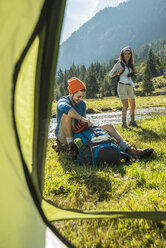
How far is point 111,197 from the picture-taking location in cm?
167

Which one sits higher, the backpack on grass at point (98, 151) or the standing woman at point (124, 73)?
the standing woman at point (124, 73)

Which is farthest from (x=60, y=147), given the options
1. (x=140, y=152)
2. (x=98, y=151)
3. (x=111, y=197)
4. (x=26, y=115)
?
(x=26, y=115)

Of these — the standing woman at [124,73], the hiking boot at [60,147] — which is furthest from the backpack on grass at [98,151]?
the standing woman at [124,73]

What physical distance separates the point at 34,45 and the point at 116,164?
1968mm

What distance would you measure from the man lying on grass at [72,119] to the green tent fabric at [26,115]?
160 centimetres

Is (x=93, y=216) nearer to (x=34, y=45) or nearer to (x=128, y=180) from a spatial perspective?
(x=128, y=180)

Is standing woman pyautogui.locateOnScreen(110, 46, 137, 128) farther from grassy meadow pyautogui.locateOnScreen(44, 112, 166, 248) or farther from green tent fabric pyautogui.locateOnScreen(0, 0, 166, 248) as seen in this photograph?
green tent fabric pyautogui.locateOnScreen(0, 0, 166, 248)

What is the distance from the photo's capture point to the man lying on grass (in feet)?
9.15

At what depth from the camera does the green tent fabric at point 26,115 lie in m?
0.89

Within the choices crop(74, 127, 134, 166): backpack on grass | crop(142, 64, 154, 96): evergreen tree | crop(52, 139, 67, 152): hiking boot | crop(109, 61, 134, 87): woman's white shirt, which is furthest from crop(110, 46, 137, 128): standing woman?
crop(142, 64, 154, 96): evergreen tree

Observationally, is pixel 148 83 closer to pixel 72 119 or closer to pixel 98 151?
pixel 72 119

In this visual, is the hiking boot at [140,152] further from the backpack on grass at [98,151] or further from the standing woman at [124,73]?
the standing woman at [124,73]

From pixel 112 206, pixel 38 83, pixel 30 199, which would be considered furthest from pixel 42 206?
pixel 38 83

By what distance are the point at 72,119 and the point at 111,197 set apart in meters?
1.58
